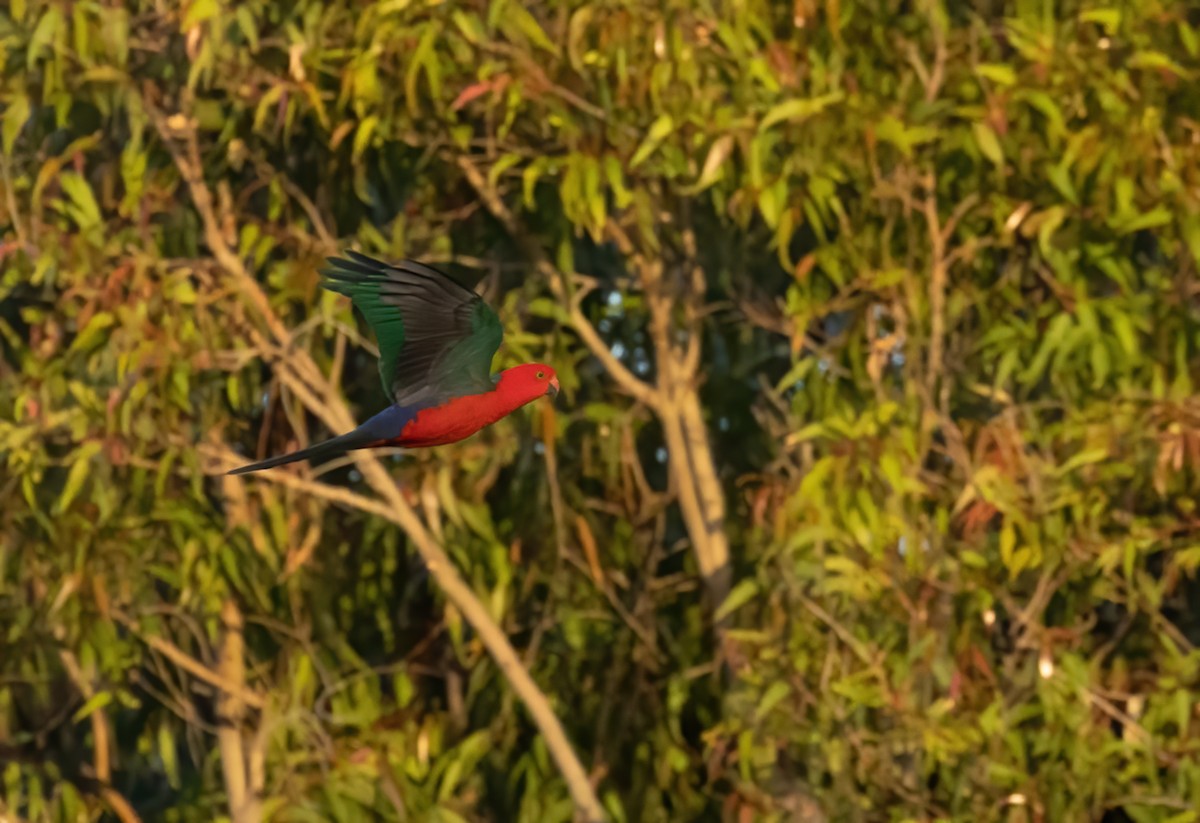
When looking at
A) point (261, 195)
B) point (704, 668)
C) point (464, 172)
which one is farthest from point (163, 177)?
point (704, 668)

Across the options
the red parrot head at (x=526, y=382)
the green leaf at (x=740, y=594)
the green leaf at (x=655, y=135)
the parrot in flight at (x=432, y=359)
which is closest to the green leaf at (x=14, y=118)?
the green leaf at (x=655, y=135)

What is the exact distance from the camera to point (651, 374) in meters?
7.49

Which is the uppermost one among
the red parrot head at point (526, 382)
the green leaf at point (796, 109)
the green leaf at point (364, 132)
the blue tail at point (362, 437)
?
the blue tail at point (362, 437)

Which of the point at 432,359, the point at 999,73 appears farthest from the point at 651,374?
the point at 432,359

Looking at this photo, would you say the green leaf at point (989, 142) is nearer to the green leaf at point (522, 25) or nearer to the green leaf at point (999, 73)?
the green leaf at point (999, 73)

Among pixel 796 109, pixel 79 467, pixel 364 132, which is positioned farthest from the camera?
pixel 79 467

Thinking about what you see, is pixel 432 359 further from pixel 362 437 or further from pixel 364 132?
pixel 364 132

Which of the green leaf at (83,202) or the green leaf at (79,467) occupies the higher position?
the green leaf at (83,202)

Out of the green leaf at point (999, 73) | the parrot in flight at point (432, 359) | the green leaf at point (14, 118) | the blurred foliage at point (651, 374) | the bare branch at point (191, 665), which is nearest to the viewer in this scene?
the parrot in flight at point (432, 359)

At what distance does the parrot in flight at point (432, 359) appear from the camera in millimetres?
4375

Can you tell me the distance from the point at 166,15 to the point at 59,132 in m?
0.92

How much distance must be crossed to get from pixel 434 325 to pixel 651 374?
3056 millimetres

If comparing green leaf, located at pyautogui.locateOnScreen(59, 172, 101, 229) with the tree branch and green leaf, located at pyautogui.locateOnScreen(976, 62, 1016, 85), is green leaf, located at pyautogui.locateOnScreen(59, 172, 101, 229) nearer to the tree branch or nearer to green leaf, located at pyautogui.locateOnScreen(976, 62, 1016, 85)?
the tree branch

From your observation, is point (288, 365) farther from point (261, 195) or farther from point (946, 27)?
point (946, 27)
